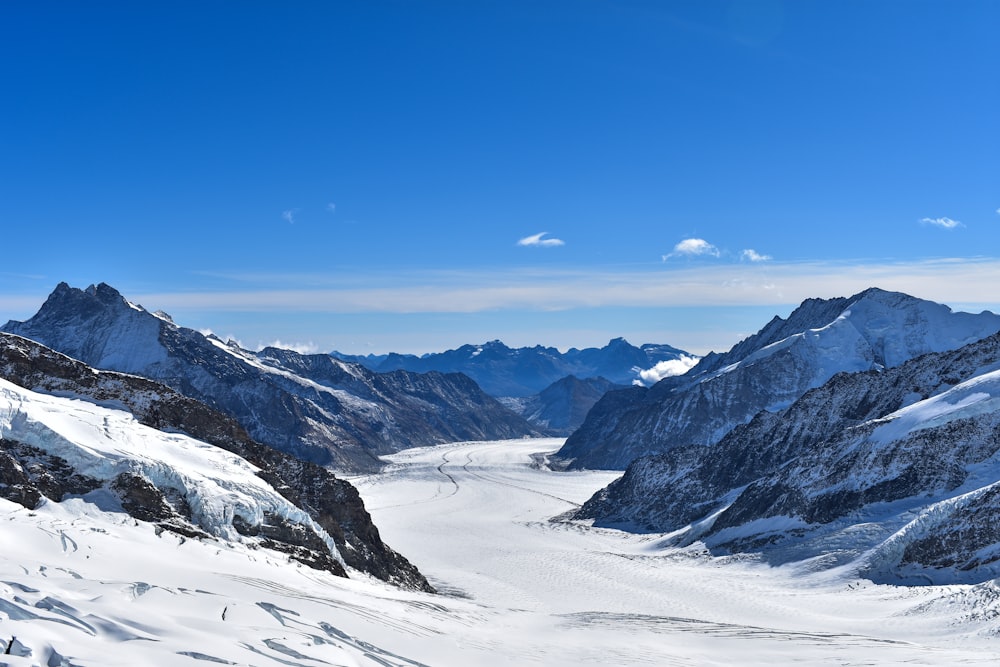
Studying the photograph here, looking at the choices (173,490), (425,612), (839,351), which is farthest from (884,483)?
(839,351)

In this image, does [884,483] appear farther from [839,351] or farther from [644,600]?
[839,351]

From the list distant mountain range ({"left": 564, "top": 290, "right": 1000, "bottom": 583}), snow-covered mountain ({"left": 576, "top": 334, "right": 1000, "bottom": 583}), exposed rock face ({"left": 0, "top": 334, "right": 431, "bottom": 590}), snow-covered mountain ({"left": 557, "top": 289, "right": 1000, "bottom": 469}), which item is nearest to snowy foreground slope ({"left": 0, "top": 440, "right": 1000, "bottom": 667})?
exposed rock face ({"left": 0, "top": 334, "right": 431, "bottom": 590})

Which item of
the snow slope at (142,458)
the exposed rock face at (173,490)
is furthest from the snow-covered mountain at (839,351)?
the snow slope at (142,458)

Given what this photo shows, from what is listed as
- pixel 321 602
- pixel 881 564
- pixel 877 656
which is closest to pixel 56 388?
pixel 321 602

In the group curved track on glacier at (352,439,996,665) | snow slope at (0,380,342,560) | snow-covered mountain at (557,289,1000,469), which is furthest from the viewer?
snow-covered mountain at (557,289,1000,469)

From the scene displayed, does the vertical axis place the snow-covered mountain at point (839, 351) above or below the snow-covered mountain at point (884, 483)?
above

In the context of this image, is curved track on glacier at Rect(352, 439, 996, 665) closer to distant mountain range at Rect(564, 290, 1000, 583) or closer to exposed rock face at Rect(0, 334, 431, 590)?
distant mountain range at Rect(564, 290, 1000, 583)

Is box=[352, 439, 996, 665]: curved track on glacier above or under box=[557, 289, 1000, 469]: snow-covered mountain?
under

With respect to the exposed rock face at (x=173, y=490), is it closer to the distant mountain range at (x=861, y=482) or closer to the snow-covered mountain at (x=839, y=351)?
the distant mountain range at (x=861, y=482)
